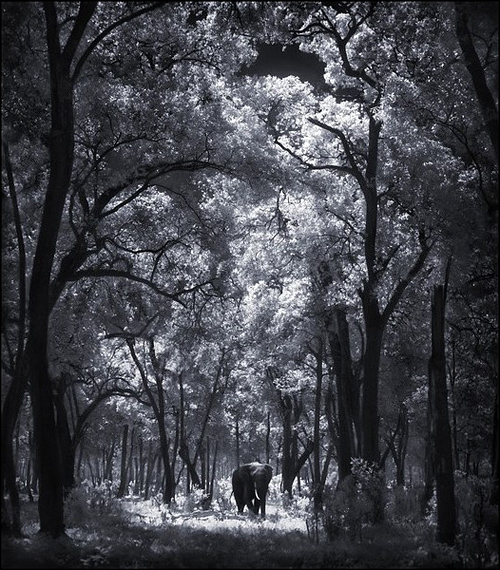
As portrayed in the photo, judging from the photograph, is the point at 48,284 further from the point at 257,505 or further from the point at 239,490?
the point at 239,490

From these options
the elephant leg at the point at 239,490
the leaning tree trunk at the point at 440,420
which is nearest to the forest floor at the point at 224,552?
the leaning tree trunk at the point at 440,420

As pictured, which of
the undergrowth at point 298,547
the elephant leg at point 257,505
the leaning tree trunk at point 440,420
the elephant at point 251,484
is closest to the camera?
the undergrowth at point 298,547

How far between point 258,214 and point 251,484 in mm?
12217

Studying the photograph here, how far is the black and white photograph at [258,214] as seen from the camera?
13062 millimetres

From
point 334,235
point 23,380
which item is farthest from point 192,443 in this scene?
point 23,380

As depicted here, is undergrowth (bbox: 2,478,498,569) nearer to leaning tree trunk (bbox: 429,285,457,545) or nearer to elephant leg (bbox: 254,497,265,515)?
leaning tree trunk (bbox: 429,285,457,545)

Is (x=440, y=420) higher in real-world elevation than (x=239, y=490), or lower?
higher

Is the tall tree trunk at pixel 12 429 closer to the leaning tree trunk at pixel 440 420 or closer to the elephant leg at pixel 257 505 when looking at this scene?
the leaning tree trunk at pixel 440 420

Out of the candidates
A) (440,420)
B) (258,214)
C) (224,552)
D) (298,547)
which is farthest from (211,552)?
(258,214)

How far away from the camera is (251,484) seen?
2988cm

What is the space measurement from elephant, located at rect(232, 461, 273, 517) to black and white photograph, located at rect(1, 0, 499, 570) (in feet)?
1.13

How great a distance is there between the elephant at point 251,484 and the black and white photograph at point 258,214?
1.13 feet

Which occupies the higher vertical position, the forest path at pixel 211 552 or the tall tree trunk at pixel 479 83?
the tall tree trunk at pixel 479 83

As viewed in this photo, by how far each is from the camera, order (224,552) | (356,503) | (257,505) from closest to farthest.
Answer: (224,552) → (356,503) → (257,505)
